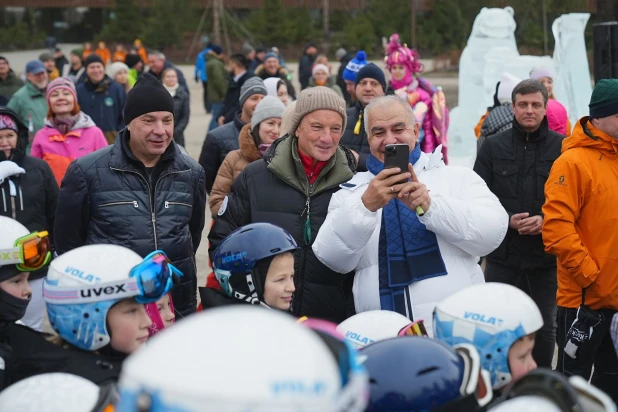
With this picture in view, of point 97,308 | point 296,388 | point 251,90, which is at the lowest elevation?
point 97,308

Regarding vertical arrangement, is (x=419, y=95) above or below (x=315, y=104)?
below

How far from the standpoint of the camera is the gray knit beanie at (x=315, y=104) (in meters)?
4.68

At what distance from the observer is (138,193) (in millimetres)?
4684

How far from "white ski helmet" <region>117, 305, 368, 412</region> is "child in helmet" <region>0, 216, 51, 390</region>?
7.09 feet

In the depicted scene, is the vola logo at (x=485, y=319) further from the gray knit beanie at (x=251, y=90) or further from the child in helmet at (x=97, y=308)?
the gray knit beanie at (x=251, y=90)

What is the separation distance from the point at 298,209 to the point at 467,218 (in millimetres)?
915

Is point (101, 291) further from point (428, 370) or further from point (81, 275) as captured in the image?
point (428, 370)

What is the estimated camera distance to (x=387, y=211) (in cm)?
429

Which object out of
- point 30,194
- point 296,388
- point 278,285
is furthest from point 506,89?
point 296,388

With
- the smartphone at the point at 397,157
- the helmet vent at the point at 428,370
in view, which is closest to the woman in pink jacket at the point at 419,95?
the smartphone at the point at 397,157

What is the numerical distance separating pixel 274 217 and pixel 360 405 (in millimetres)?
2942

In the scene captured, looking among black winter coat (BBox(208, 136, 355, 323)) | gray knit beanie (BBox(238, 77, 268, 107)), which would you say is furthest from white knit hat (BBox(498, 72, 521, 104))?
black winter coat (BBox(208, 136, 355, 323))

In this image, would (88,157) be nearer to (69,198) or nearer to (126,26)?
(69,198)

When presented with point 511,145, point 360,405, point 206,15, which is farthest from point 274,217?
point 206,15
